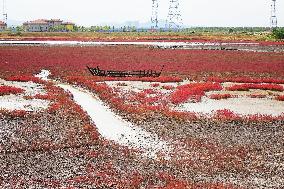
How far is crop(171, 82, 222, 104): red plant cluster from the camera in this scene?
32.7m

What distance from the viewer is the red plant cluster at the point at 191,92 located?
32656 millimetres

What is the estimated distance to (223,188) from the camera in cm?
1489

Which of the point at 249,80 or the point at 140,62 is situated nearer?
the point at 249,80

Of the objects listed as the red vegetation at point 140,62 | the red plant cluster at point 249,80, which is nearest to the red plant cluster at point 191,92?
the red plant cluster at point 249,80

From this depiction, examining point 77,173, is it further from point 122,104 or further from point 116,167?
point 122,104

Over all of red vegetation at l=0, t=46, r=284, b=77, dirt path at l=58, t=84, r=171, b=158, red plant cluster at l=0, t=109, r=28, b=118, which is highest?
red vegetation at l=0, t=46, r=284, b=77

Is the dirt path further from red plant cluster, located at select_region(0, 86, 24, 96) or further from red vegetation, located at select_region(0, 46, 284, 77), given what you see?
red vegetation, located at select_region(0, 46, 284, 77)

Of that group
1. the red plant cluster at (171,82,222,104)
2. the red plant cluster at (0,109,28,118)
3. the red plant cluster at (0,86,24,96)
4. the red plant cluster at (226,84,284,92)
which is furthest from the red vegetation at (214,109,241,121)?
the red plant cluster at (0,86,24,96)

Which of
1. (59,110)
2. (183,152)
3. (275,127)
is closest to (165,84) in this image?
(59,110)

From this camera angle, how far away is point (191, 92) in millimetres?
34969

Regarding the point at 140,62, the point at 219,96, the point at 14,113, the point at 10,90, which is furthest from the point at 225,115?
the point at 140,62

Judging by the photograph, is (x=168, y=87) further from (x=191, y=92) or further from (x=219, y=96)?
(x=219, y=96)

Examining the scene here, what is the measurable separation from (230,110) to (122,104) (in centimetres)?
820

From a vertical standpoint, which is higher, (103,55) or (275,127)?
(103,55)
